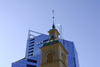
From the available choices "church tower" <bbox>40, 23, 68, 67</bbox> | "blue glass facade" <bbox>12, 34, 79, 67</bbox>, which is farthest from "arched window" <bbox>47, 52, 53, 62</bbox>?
"blue glass facade" <bbox>12, 34, 79, 67</bbox>

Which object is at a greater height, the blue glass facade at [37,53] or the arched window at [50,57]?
the blue glass facade at [37,53]

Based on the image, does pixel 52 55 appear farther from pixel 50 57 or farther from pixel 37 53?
pixel 37 53

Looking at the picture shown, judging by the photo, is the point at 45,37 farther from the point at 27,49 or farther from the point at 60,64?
the point at 60,64

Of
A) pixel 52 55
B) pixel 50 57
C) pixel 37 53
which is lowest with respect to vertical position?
pixel 50 57

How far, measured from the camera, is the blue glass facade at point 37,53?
A: 71.2 meters

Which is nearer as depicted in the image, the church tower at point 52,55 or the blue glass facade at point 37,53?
the church tower at point 52,55

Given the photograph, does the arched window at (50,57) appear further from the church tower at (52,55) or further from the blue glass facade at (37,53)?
the blue glass facade at (37,53)

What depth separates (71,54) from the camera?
78438 millimetres

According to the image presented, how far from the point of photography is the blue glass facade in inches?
2804

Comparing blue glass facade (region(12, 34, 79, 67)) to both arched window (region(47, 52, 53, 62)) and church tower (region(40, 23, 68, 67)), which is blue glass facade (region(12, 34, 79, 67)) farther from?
church tower (region(40, 23, 68, 67))

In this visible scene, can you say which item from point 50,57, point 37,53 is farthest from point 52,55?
point 37,53

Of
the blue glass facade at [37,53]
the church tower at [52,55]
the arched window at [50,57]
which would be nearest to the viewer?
the church tower at [52,55]

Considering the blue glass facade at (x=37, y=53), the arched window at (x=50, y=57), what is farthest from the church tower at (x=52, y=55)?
the blue glass facade at (x=37, y=53)

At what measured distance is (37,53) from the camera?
93938 millimetres
